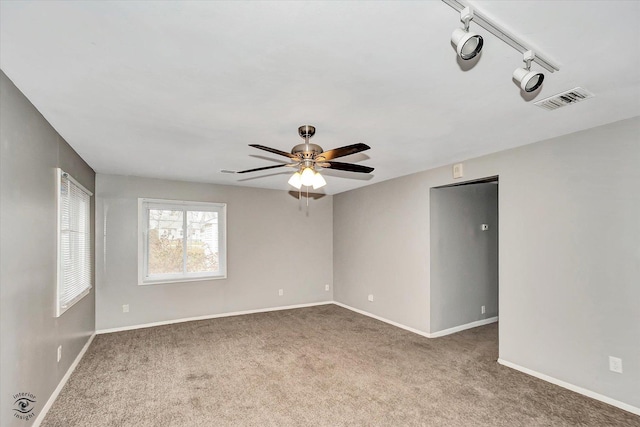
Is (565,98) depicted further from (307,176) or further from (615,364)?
(615,364)

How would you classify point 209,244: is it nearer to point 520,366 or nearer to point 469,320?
point 469,320

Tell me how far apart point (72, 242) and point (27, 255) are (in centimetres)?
142

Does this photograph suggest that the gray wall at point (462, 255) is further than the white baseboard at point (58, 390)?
Yes

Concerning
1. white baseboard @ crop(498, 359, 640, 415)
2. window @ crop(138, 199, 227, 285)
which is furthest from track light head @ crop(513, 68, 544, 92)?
window @ crop(138, 199, 227, 285)

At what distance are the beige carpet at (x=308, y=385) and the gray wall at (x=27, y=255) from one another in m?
0.50

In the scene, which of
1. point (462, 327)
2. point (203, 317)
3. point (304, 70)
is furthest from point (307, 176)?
point (203, 317)

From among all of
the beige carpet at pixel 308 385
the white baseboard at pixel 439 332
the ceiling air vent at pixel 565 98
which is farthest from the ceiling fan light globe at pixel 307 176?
the white baseboard at pixel 439 332

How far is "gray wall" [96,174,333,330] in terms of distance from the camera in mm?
5012

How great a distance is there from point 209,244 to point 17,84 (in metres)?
3.94

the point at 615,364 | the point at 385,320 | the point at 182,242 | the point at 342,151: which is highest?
the point at 342,151

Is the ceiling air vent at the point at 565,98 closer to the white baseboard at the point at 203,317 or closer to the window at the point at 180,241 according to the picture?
the window at the point at 180,241

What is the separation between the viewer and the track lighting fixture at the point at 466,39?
4.63 ft

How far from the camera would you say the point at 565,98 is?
237 cm

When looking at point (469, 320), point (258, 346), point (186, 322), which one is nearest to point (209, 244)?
point (186, 322)
